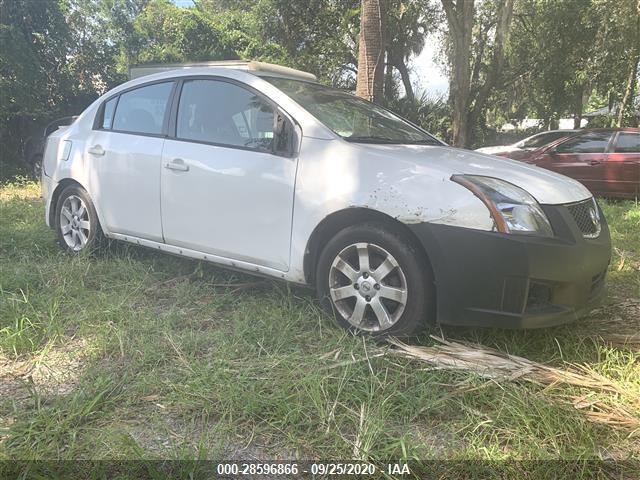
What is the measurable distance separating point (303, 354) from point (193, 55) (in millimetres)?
15548

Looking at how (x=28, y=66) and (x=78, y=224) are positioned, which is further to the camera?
(x=28, y=66)

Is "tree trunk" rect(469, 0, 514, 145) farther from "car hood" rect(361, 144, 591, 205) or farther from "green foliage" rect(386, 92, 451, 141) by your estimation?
"car hood" rect(361, 144, 591, 205)

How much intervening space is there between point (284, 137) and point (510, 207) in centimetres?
144

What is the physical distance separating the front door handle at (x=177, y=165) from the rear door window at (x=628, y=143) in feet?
26.1

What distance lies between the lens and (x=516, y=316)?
276cm

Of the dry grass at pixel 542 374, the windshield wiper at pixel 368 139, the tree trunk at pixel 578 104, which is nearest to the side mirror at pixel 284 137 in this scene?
the windshield wiper at pixel 368 139

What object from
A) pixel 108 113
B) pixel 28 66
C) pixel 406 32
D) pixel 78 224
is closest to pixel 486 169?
pixel 108 113

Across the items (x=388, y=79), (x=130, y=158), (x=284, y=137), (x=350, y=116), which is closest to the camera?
(x=284, y=137)

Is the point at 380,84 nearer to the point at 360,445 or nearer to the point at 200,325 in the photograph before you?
the point at 200,325

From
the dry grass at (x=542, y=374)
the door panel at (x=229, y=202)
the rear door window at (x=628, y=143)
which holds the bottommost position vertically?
the dry grass at (x=542, y=374)

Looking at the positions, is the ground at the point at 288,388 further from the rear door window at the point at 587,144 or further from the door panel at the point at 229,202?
the rear door window at the point at 587,144

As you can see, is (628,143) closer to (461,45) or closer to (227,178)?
(461,45)

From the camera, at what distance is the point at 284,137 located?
3.39 metres

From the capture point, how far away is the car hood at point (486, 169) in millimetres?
2953
